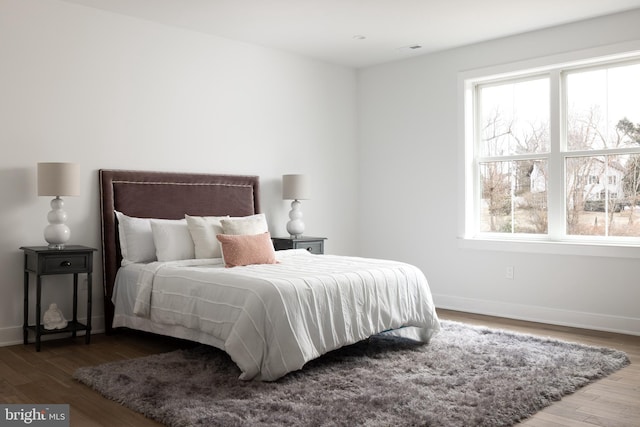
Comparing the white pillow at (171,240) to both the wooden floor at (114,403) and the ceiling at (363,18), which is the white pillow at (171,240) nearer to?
the wooden floor at (114,403)

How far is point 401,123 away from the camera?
665 centimetres

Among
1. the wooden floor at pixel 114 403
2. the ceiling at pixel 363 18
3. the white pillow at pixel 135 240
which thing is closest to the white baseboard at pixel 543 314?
the wooden floor at pixel 114 403

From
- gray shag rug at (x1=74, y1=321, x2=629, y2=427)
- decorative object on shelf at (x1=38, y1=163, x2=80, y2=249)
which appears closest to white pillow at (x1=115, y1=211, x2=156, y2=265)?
decorative object on shelf at (x1=38, y1=163, x2=80, y2=249)

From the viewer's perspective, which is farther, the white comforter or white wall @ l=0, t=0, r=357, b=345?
white wall @ l=0, t=0, r=357, b=345

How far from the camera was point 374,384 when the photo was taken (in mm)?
3461

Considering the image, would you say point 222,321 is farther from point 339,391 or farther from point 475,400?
point 475,400

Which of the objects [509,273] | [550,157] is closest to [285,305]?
[509,273]

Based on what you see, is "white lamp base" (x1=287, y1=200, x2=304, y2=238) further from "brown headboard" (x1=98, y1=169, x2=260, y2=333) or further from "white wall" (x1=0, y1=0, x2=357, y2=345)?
"brown headboard" (x1=98, y1=169, x2=260, y2=333)

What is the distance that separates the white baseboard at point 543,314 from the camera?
506cm

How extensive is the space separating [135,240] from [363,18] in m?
2.78

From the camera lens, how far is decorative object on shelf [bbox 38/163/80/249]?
433cm

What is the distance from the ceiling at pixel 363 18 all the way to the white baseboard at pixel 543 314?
8.76 ft

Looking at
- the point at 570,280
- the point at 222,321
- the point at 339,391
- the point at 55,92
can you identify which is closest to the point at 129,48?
the point at 55,92

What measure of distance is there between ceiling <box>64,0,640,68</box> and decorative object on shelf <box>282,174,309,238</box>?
1.41 m
